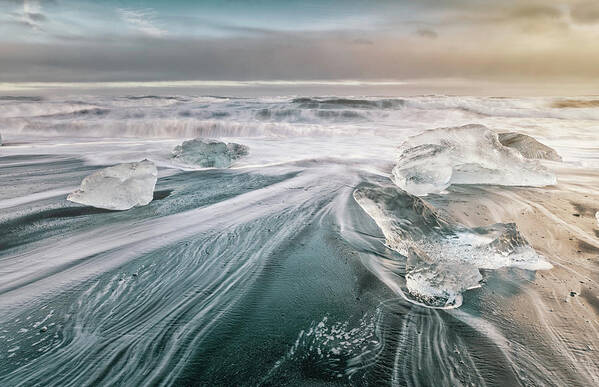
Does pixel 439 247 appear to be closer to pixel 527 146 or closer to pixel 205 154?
pixel 527 146

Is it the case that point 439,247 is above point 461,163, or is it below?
below

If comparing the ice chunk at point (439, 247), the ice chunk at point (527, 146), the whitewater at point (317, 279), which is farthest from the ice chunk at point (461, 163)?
the ice chunk at point (439, 247)

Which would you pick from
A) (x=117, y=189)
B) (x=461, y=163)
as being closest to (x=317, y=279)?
(x=117, y=189)

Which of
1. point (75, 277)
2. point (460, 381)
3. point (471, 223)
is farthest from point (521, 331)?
point (75, 277)

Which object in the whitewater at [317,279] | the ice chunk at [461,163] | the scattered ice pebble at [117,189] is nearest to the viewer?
the whitewater at [317,279]

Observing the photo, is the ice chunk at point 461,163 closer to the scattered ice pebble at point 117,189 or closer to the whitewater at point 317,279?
the whitewater at point 317,279
